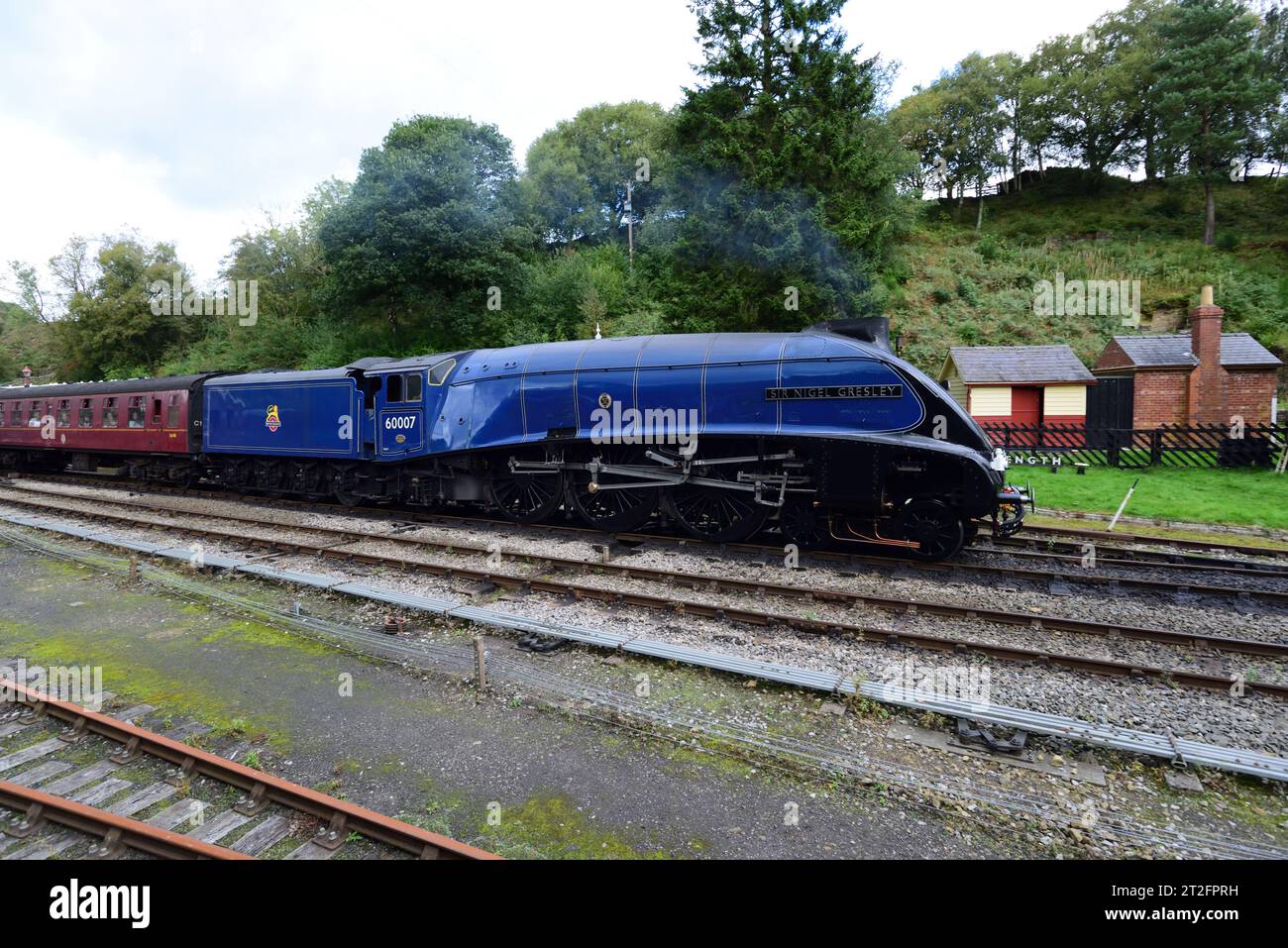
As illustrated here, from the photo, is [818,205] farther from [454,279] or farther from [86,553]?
[454,279]

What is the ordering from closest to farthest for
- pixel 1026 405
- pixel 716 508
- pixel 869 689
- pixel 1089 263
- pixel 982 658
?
pixel 869 689 → pixel 982 658 → pixel 716 508 → pixel 1026 405 → pixel 1089 263

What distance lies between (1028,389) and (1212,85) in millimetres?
28889

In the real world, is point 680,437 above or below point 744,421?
below

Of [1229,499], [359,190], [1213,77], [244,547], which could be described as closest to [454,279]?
[359,190]

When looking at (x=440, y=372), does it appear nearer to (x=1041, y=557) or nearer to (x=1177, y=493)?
(x=1041, y=557)

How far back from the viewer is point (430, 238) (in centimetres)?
2970

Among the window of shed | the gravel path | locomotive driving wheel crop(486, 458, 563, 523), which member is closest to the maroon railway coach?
the window of shed

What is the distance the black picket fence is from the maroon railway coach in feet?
80.4

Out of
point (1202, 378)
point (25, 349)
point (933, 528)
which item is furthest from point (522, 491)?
point (25, 349)

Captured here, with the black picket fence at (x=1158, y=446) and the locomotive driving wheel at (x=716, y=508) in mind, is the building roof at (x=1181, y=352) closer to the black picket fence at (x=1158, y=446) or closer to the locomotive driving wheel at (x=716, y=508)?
the black picket fence at (x=1158, y=446)

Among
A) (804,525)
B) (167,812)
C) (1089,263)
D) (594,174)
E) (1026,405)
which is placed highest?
(594,174)

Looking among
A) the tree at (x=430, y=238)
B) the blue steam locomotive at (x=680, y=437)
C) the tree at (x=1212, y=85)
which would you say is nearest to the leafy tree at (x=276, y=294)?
the tree at (x=430, y=238)

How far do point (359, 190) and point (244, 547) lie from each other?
78.6 ft
